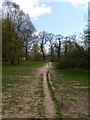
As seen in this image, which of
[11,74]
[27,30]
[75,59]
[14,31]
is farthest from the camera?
[27,30]

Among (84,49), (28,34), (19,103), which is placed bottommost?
(19,103)

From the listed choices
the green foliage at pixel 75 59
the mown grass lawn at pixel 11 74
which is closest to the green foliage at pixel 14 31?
the mown grass lawn at pixel 11 74

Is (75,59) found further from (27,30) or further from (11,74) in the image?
(27,30)

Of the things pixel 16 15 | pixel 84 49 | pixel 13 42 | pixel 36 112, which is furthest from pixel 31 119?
pixel 16 15

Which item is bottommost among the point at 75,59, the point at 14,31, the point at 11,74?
the point at 11,74

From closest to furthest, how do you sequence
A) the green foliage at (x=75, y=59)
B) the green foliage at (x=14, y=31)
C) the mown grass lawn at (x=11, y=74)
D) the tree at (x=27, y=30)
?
the mown grass lawn at (x=11, y=74)
the green foliage at (x=75, y=59)
the green foliage at (x=14, y=31)
the tree at (x=27, y=30)

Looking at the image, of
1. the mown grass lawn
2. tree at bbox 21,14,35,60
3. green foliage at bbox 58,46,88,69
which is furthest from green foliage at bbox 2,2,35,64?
green foliage at bbox 58,46,88,69

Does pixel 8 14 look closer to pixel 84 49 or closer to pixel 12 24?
pixel 12 24

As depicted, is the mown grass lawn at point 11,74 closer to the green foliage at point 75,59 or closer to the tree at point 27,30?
the green foliage at point 75,59

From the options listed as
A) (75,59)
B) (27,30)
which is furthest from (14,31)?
(75,59)

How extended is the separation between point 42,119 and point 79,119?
110 cm

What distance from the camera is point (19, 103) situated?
6.93 m

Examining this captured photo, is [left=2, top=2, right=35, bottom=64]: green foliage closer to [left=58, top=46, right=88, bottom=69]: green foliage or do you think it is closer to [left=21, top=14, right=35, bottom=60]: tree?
[left=21, top=14, right=35, bottom=60]: tree

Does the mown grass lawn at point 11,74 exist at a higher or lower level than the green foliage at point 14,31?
lower
